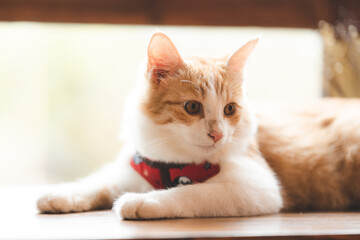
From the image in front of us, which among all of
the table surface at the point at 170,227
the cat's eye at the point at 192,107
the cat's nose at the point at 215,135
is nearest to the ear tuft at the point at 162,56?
the cat's eye at the point at 192,107

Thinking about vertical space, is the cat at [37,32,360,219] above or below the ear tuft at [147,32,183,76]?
below

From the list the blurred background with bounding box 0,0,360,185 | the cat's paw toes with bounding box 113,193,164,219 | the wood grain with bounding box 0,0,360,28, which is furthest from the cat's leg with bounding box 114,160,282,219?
the wood grain with bounding box 0,0,360,28

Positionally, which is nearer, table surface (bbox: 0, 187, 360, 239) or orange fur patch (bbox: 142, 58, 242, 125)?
table surface (bbox: 0, 187, 360, 239)

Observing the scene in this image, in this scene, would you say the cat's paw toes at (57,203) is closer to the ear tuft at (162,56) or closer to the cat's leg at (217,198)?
the cat's leg at (217,198)

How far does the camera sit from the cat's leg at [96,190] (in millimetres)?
1473

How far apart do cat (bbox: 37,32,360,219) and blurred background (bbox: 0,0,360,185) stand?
75 centimetres

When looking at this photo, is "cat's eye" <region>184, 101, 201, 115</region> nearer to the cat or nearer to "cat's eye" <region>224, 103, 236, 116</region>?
the cat

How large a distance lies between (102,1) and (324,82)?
1564mm

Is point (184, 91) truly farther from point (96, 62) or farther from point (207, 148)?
point (96, 62)

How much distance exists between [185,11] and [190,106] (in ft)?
3.99

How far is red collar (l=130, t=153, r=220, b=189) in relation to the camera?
1.53m

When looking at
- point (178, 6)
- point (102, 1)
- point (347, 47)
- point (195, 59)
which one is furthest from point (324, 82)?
point (102, 1)

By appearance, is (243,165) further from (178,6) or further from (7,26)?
(7,26)

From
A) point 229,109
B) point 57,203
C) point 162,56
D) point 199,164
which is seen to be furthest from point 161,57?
point 57,203
